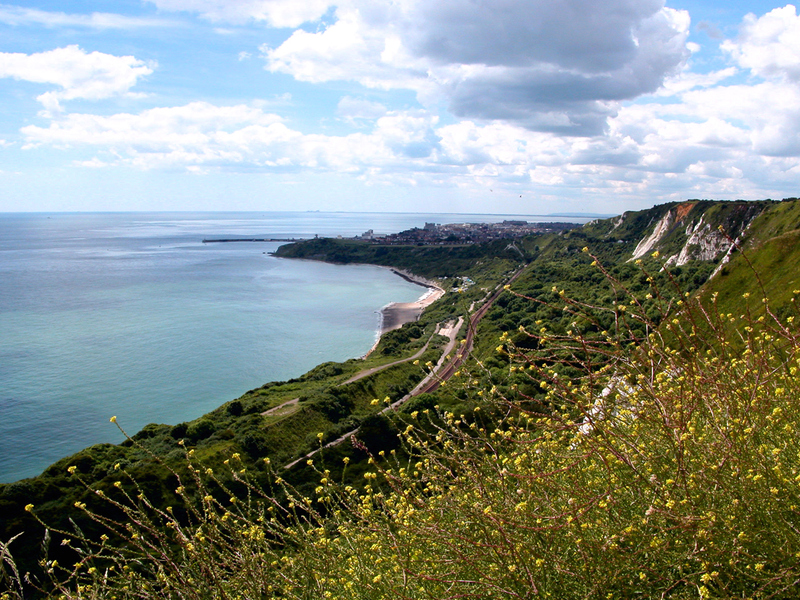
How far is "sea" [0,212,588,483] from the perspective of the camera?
4053cm

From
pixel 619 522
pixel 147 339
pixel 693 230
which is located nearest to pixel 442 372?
pixel 619 522

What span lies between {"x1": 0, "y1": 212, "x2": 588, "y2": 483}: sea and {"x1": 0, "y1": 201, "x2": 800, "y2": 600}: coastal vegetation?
8558mm

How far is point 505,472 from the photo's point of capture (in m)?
3.81

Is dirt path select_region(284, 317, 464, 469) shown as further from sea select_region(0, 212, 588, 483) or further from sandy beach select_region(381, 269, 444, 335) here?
sea select_region(0, 212, 588, 483)

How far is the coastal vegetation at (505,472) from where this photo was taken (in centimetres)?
367

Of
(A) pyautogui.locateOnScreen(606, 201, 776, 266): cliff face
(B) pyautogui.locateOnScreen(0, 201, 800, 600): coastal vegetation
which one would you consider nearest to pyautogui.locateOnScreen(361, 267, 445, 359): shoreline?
(B) pyautogui.locateOnScreen(0, 201, 800, 600): coastal vegetation

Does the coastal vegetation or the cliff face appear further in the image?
the cliff face

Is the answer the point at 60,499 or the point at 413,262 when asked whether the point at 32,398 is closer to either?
the point at 60,499

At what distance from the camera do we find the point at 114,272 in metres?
116

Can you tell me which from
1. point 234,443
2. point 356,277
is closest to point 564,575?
point 234,443

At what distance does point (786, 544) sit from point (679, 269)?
5605cm

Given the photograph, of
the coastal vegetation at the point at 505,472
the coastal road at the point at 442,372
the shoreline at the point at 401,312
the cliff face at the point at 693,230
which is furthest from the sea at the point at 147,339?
the cliff face at the point at 693,230

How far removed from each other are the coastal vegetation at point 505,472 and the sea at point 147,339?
8.56 m

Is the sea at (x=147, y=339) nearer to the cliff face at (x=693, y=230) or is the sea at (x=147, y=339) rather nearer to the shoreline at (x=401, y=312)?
the shoreline at (x=401, y=312)
